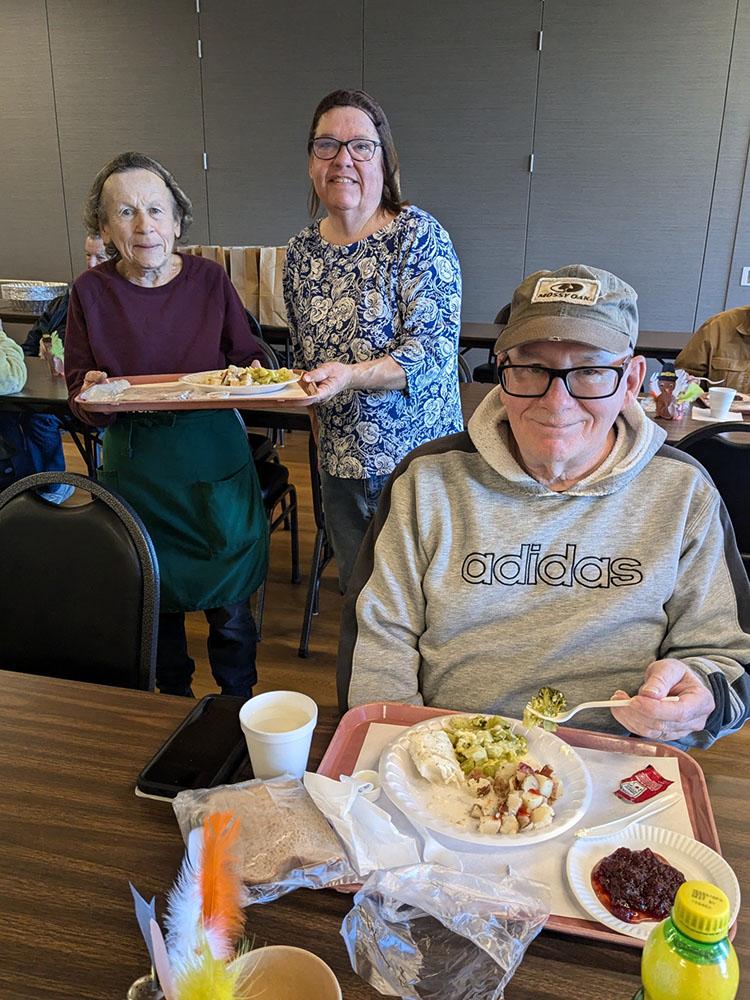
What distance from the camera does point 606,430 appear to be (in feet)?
3.99

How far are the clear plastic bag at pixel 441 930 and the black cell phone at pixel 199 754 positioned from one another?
0.29 m

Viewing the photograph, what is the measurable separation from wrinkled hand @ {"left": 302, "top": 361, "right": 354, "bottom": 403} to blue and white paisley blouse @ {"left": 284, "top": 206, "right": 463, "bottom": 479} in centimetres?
11

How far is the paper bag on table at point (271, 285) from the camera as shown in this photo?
17.5 ft

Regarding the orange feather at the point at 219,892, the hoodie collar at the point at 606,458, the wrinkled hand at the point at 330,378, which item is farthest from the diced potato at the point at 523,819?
the wrinkled hand at the point at 330,378

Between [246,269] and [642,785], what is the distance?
16.5 feet

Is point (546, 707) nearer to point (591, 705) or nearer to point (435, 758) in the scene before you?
point (591, 705)

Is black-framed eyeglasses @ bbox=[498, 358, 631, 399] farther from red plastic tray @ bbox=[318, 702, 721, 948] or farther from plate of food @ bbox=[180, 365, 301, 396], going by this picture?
plate of food @ bbox=[180, 365, 301, 396]

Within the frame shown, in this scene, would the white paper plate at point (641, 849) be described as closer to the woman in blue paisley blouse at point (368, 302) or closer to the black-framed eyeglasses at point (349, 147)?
the woman in blue paisley blouse at point (368, 302)

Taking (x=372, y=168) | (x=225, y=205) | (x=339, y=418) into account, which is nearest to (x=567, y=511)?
(x=339, y=418)

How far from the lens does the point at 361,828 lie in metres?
0.85

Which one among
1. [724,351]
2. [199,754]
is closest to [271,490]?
[199,754]

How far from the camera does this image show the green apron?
1.89 m

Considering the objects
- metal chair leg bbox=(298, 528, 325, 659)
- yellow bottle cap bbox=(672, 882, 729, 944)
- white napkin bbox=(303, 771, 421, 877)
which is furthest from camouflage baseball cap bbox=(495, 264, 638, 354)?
metal chair leg bbox=(298, 528, 325, 659)

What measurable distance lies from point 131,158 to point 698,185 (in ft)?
14.6
